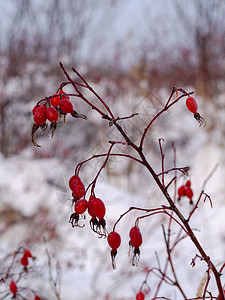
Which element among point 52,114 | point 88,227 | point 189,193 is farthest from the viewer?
point 88,227

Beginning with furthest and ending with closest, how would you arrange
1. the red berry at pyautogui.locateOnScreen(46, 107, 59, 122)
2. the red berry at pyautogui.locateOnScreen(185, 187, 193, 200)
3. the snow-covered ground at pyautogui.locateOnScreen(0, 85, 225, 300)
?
the snow-covered ground at pyautogui.locateOnScreen(0, 85, 225, 300)
the red berry at pyautogui.locateOnScreen(185, 187, 193, 200)
the red berry at pyautogui.locateOnScreen(46, 107, 59, 122)

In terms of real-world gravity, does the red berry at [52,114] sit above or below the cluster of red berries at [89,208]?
above

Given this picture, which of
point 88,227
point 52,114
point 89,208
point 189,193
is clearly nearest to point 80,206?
point 89,208

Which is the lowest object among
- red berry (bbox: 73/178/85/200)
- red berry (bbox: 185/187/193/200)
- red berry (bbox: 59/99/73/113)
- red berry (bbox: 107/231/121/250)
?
red berry (bbox: 107/231/121/250)

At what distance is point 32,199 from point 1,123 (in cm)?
198

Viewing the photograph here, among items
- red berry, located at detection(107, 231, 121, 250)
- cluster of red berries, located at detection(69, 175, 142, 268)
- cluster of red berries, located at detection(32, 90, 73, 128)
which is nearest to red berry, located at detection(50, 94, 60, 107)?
cluster of red berries, located at detection(32, 90, 73, 128)

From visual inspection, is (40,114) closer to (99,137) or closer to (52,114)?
(52,114)

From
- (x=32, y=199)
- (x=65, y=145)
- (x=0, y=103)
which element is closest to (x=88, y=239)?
(x=32, y=199)

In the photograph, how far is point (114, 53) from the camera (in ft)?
27.5

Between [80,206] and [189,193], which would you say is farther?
[189,193]

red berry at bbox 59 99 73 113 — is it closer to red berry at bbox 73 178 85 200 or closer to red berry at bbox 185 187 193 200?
red berry at bbox 73 178 85 200

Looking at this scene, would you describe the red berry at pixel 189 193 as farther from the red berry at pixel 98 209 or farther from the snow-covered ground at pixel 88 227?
the snow-covered ground at pixel 88 227

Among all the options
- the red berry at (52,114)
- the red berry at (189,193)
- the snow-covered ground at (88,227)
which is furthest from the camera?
the snow-covered ground at (88,227)

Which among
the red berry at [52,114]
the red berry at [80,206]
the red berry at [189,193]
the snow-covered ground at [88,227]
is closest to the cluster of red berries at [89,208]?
the red berry at [80,206]
